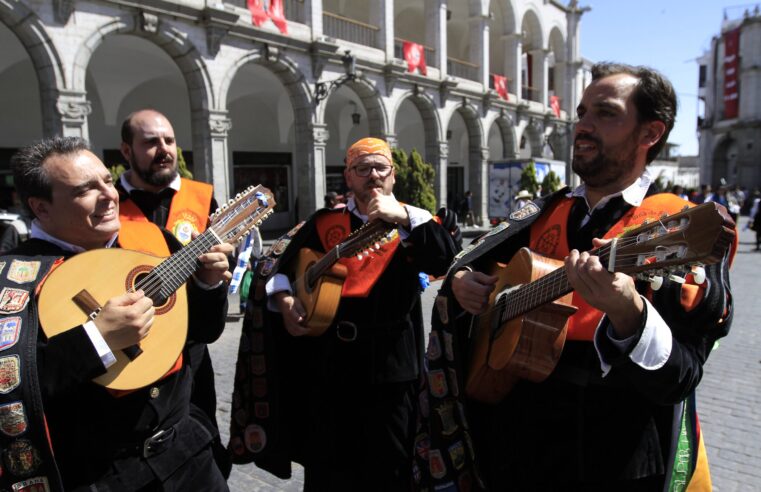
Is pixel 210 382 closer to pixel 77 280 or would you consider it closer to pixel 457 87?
pixel 77 280

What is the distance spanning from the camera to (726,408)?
4.72m

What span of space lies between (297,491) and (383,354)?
148 centimetres

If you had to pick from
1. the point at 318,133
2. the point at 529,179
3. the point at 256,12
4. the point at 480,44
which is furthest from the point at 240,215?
the point at 480,44

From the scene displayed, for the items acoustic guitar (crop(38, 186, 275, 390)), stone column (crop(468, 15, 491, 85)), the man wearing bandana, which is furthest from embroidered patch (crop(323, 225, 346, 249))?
stone column (crop(468, 15, 491, 85))

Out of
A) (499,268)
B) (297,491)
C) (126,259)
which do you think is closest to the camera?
(126,259)

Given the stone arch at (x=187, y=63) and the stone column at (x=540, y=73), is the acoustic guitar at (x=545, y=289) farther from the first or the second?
the stone column at (x=540, y=73)

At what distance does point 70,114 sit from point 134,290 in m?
9.93

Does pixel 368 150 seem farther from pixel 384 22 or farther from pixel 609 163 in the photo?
pixel 384 22

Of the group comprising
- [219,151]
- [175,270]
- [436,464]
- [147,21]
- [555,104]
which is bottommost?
[436,464]

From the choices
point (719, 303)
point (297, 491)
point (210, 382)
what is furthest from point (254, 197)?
point (297, 491)

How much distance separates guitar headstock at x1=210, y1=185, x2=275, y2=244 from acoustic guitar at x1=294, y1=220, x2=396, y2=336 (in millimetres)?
482

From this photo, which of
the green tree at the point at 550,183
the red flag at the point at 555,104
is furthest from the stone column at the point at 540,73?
the green tree at the point at 550,183

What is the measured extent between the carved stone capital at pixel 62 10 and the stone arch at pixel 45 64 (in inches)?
13.8

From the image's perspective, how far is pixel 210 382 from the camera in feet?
8.59
